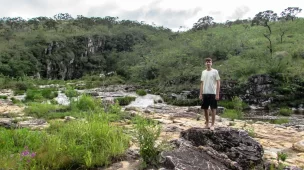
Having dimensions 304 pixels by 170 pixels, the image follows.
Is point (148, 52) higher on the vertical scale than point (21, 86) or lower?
higher

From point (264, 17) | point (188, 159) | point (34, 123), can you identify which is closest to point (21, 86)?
point (34, 123)

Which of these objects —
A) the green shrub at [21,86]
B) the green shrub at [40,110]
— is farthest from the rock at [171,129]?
the green shrub at [21,86]

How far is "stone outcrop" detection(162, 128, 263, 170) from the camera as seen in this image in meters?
5.42

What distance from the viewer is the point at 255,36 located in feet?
160

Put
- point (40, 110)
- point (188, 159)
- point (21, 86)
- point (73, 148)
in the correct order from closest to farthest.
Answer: point (188, 159), point (73, 148), point (40, 110), point (21, 86)

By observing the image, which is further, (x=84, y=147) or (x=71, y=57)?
(x=71, y=57)

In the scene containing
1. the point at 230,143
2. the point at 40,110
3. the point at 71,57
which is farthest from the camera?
the point at 71,57

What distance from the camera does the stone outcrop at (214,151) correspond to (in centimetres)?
542

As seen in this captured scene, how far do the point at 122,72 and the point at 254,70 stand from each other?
120 feet

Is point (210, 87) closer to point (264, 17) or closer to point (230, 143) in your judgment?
point (230, 143)

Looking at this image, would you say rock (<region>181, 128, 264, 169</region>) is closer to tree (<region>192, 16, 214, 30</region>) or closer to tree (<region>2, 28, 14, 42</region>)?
tree (<region>2, 28, 14, 42</region>)

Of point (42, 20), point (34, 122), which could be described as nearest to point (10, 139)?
point (34, 122)

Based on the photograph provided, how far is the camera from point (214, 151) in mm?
6020

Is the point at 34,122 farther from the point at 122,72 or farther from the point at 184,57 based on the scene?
the point at 122,72
